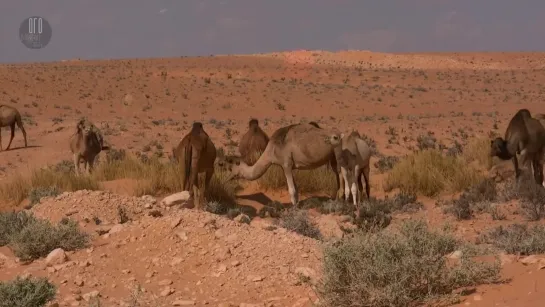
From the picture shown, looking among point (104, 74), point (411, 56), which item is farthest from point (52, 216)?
point (411, 56)

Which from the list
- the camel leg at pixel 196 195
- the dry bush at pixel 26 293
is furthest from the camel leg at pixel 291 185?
the dry bush at pixel 26 293

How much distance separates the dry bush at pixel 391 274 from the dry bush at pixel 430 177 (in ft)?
29.6

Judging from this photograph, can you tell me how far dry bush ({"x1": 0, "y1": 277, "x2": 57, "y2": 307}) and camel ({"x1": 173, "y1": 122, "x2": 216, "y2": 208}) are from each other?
20.3 feet

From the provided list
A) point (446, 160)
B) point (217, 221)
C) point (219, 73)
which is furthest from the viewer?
point (219, 73)

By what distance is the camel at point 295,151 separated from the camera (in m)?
12.9

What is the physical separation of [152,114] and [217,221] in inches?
1366

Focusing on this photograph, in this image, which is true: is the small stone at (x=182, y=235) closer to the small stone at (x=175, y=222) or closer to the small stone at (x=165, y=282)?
the small stone at (x=175, y=222)

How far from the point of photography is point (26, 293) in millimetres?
6137

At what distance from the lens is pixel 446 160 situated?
52.2 feet

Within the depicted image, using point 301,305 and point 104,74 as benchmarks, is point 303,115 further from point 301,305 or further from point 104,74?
point 301,305

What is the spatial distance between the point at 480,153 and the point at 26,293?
14624 mm

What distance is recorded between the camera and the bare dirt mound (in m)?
6.70

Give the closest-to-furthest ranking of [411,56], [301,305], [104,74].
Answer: [301,305]
[104,74]
[411,56]

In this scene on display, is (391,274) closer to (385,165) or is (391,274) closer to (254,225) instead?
(254,225)
